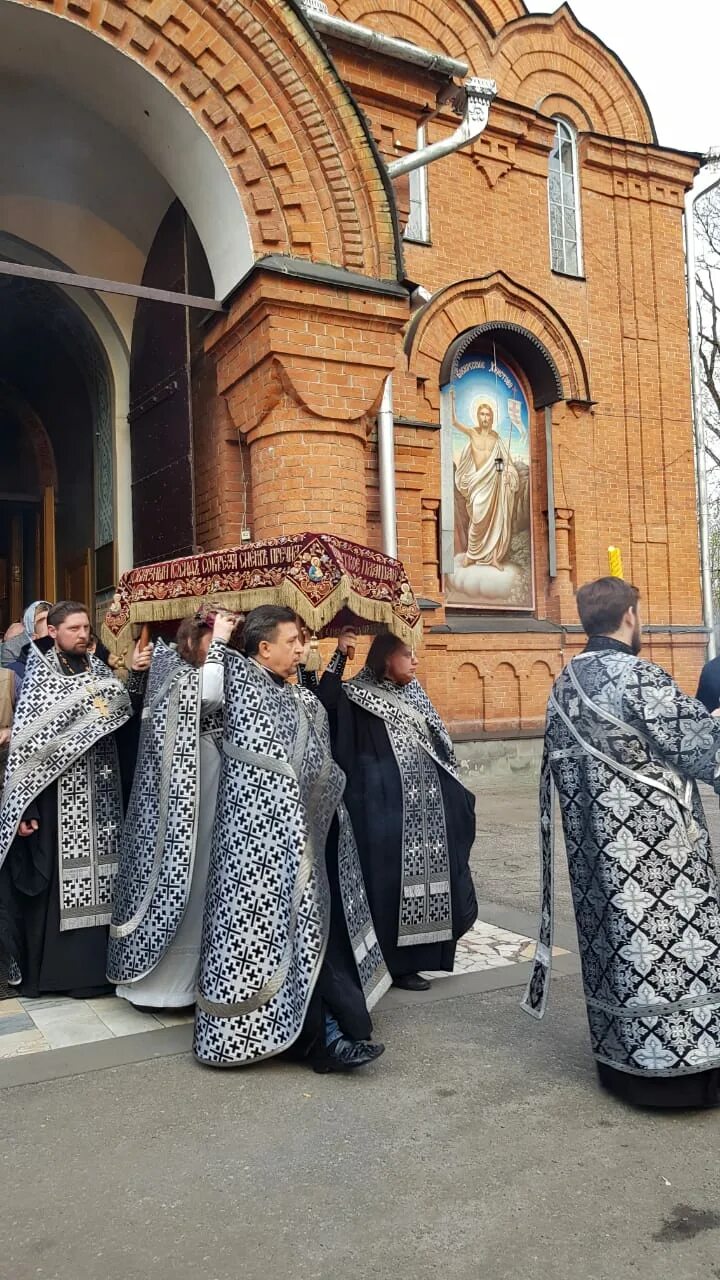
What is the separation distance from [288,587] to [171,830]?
113cm

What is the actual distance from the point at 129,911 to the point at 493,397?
9040 mm

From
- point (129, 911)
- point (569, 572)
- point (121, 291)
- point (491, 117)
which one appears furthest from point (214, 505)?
point (491, 117)

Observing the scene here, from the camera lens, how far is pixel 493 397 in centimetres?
1203

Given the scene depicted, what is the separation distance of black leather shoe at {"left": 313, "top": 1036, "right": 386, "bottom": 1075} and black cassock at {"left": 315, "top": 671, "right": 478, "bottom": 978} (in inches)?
36.5

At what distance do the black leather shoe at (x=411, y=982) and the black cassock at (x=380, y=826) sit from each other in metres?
0.04

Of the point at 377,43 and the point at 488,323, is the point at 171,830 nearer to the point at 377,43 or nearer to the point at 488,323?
the point at 377,43

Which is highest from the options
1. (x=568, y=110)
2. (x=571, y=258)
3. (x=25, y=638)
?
(x=568, y=110)

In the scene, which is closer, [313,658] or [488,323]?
[313,658]

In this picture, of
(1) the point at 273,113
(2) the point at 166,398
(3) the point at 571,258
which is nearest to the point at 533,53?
(3) the point at 571,258

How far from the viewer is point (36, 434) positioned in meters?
10.8

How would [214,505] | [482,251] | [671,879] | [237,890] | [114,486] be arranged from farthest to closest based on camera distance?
[482,251], [114,486], [214,505], [237,890], [671,879]

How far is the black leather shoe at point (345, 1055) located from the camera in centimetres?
361

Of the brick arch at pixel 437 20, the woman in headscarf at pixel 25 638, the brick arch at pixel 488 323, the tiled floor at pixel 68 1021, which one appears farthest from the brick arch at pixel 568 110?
the tiled floor at pixel 68 1021

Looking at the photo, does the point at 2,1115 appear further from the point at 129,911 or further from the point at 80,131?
the point at 80,131
